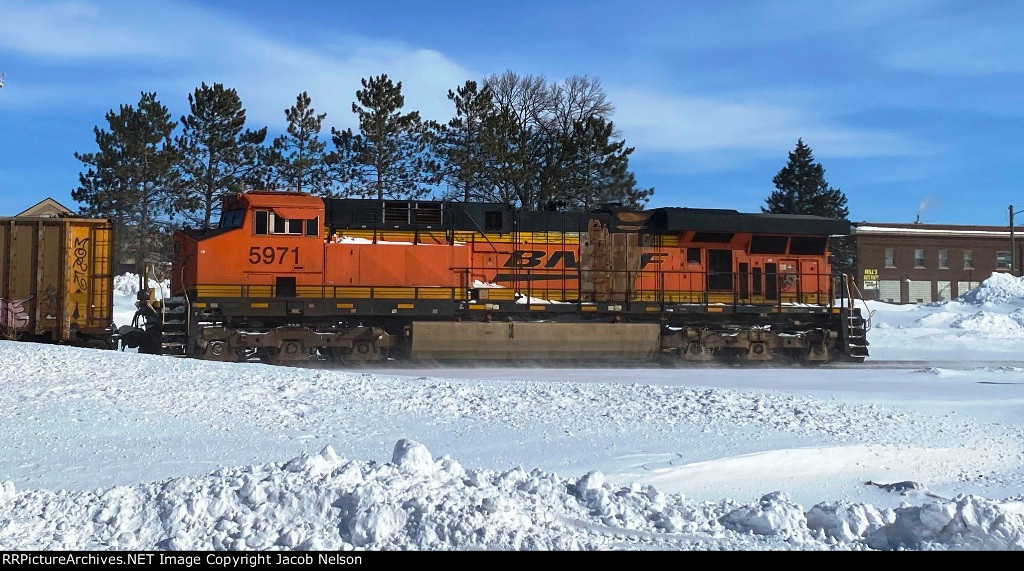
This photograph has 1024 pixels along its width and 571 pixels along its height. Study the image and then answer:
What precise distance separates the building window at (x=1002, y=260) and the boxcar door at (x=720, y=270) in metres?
47.2

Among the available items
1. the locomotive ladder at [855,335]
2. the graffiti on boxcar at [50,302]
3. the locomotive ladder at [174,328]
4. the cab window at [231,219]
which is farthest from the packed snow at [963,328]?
the graffiti on boxcar at [50,302]

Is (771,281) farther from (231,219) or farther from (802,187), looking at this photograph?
(802,187)

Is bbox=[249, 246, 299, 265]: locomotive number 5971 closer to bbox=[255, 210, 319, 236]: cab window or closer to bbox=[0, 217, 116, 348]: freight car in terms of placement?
bbox=[255, 210, 319, 236]: cab window

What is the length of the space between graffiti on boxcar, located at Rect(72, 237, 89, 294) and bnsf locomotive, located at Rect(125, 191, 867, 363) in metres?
1.19

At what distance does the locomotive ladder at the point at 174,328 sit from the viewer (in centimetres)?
1481

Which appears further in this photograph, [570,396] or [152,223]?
[152,223]

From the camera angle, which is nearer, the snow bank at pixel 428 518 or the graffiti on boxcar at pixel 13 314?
the snow bank at pixel 428 518

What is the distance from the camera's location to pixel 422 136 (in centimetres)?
3572

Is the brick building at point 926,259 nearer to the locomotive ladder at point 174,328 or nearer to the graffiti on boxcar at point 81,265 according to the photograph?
the locomotive ladder at point 174,328

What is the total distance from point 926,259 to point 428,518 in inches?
2299

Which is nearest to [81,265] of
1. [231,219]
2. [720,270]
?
[231,219]

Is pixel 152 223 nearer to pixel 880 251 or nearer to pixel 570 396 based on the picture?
pixel 570 396

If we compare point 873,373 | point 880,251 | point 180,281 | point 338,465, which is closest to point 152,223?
point 180,281

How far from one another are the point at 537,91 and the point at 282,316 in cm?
3044
